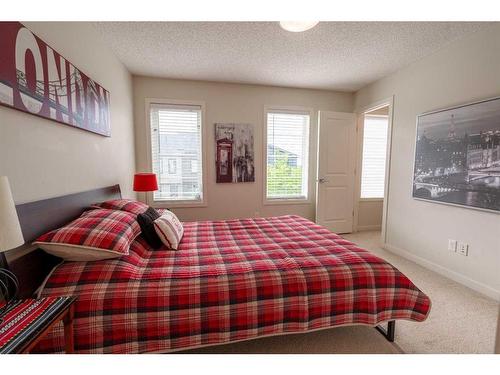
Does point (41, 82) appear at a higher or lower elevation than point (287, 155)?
higher

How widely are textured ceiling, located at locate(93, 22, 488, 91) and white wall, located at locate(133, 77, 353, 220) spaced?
20cm

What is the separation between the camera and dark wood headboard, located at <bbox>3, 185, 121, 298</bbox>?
1.17 m

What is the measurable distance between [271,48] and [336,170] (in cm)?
223

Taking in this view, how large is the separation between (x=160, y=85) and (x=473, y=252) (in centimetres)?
424

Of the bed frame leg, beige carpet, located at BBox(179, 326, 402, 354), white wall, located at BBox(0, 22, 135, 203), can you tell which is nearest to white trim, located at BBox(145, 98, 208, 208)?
white wall, located at BBox(0, 22, 135, 203)

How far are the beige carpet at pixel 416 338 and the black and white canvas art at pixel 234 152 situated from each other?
2.47m

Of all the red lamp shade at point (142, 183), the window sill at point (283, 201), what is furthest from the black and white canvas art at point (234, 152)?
the red lamp shade at point (142, 183)

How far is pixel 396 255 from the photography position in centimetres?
315

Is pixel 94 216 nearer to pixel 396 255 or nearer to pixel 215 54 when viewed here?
pixel 215 54

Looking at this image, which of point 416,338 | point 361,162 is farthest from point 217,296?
point 361,162

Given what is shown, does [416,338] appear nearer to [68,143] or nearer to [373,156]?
[68,143]

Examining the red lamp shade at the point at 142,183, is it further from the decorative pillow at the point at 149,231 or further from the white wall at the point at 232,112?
the decorative pillow at the point at 149,231

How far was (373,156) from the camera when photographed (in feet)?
13.9
